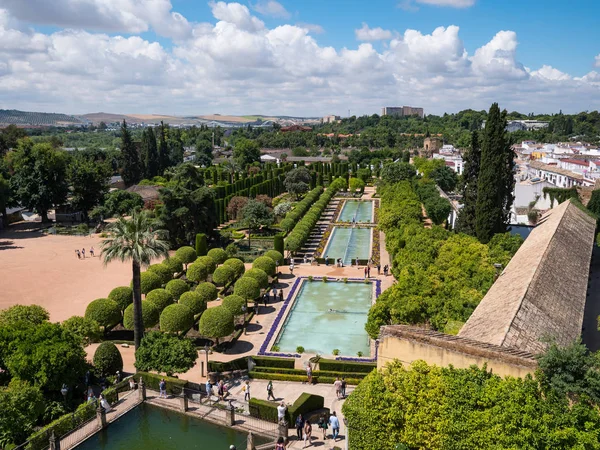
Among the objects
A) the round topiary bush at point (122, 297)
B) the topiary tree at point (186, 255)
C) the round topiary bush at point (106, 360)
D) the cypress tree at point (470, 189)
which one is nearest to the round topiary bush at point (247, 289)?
the round topiary bush at point (122, 297)

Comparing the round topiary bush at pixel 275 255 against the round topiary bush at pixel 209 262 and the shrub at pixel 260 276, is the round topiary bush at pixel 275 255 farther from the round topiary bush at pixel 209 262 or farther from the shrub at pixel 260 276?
the shrub at pixel 260 276

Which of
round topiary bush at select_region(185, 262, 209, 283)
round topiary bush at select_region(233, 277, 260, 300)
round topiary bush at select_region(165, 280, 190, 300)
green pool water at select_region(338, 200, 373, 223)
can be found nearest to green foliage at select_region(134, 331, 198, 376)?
round topiary bush at select_region(165, 280, 190, 300)

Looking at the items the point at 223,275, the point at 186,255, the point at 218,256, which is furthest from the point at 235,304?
the point at 186,255

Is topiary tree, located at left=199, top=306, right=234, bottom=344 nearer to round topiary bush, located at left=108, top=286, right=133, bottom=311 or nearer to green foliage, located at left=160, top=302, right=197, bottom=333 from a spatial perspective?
green foliage, located at left=160, top=302, right=197, bottom=333

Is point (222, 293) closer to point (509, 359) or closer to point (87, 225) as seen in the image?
point (509, 359)

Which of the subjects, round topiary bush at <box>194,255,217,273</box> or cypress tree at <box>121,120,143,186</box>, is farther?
cypress tree at <box>121,120,143,186</box>

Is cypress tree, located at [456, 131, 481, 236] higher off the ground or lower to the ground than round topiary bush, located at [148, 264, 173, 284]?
higher

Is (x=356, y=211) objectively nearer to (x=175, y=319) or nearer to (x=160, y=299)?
(x=160, y=299)
